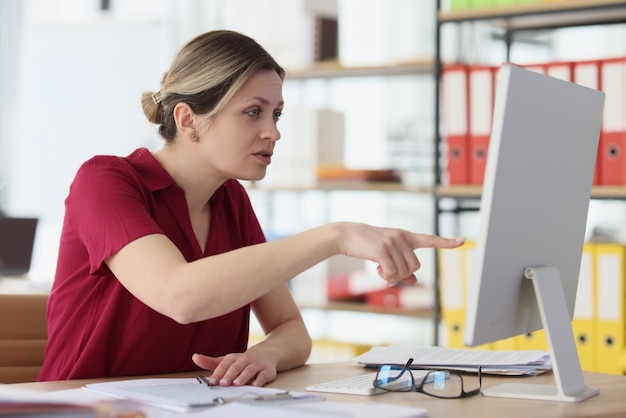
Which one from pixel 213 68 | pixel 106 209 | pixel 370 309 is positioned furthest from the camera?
pixel 370 309

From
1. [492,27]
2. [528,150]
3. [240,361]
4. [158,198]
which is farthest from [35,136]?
[528,150]

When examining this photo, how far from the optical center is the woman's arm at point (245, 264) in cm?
131

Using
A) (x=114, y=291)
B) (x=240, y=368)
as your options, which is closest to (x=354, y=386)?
(x=240, y=368)

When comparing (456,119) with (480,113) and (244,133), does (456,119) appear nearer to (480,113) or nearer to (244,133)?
(480,113)

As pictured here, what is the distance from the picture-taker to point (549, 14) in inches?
118

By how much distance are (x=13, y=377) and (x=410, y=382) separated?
78cm

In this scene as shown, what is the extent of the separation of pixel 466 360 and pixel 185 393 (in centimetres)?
57

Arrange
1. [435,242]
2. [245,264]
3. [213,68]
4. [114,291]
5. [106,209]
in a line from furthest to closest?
[213,68] → [114,291] → [106,209] → [245,264] → [435,242]

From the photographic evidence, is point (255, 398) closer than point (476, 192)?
Yes

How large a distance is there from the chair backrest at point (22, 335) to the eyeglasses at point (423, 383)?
71 centimetres

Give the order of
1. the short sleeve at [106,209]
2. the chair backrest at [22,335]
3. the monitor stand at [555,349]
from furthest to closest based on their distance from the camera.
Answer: the chair backrest at [22,335], the short sleeve at [106,209], the monitor stand at [555,349]

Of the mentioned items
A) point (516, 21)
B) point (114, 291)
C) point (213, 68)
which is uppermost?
point (516, 21)

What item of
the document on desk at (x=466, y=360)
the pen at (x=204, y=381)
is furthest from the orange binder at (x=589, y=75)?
the pen at (x=204, y=381)

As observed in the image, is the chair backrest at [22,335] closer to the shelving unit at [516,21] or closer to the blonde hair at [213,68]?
the blonde hair at [213,68]
